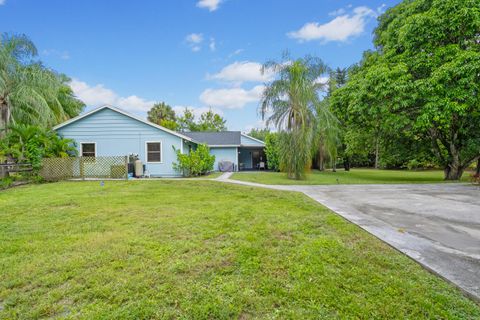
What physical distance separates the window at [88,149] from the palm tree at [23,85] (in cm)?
232

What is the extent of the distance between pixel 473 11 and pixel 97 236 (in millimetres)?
14459

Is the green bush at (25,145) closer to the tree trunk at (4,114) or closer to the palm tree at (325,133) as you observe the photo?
the tree trunk at (4,114)

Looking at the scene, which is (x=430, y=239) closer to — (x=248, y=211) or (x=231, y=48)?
(x=248, y=211)

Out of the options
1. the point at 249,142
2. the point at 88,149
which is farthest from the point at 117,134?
the point at 249,142

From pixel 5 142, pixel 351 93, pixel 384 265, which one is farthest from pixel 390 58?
pixel 5 142

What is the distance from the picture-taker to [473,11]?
8.70 metres

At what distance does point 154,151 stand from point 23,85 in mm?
7165

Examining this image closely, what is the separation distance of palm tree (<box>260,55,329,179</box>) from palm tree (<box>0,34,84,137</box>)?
12.0 meters

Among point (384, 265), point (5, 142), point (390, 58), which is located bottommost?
point (384, 265)

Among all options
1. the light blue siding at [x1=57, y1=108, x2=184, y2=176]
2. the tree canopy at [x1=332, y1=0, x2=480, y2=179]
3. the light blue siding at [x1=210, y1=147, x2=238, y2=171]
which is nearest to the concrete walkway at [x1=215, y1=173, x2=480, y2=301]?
the tree canopy at [x1=332, y1=0, x2=480, y2=179]

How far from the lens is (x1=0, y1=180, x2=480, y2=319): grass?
1.87 m

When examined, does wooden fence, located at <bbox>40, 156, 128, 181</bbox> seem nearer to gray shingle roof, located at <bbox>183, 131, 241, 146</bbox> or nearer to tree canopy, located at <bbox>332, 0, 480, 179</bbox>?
gray shingle roof, located at <bbox>183, 131, 241, 146</bbox>

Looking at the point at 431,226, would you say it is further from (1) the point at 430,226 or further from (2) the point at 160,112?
(2) the point at 160,112

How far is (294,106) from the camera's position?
11.5 meters
